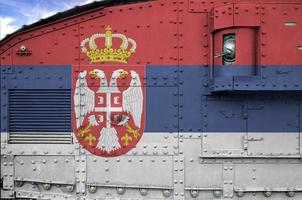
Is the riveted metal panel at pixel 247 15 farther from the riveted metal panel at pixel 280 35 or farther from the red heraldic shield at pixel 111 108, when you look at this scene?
the red heraldic shield at pixel 111 108

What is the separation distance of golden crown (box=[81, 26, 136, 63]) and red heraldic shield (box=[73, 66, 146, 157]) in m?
0.09

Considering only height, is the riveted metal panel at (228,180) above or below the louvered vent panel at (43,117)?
below

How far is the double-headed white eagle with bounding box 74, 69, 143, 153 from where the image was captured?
3201mm

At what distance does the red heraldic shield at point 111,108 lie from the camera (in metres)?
3.20

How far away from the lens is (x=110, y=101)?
320 cm

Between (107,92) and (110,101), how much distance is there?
10 cm

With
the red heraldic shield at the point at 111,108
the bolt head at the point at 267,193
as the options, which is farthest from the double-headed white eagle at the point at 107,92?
the bolt head at the point at 267,193

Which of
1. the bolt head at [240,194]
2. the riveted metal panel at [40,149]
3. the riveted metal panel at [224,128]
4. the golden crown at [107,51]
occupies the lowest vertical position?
the bolt head at [240,194]

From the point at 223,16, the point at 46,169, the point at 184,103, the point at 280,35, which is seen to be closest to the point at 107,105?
the point at 184,103

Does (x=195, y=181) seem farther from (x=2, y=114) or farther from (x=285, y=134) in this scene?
(x=2, y=114)

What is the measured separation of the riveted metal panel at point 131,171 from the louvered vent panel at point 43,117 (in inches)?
16.5

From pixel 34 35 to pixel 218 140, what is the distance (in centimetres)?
220

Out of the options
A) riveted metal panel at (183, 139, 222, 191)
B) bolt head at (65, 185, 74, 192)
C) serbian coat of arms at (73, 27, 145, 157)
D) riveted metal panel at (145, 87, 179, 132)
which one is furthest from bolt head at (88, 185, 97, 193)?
riveted metal panel at (183, 139, 222, 191)

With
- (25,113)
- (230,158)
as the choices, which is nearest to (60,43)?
(25,113)
